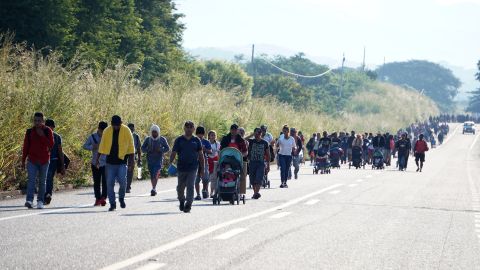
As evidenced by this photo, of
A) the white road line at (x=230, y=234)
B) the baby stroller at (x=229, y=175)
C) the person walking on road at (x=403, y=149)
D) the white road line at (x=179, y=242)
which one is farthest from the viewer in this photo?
the person walking on road at (x=403, y=149)

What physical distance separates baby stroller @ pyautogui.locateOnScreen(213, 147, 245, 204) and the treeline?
1480 centimetres

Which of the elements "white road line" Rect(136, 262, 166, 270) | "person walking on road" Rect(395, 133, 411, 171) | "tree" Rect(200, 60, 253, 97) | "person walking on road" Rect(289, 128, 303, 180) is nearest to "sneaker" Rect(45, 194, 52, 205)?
"white road line" Rect(136, 262, 166, 270)

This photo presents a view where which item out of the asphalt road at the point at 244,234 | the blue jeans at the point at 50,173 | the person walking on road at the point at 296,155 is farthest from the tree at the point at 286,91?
the blue jeans at the point at 50,173

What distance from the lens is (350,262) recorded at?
11.1 metres

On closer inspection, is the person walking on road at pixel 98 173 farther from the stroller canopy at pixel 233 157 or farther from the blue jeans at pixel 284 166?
the blue jeans at pixel 284 166

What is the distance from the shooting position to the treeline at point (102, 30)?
46.5 m

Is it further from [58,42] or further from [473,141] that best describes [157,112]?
[473,141]

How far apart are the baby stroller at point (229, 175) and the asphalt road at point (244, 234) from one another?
37 centimetres

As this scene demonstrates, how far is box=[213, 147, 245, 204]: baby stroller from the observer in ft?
64.5

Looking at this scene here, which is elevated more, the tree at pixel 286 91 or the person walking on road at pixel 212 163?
the tree at pixel 286 91

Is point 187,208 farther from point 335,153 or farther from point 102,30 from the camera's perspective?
point 102,30

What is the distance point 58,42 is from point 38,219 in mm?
33040

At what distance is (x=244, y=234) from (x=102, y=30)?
42.4 metres

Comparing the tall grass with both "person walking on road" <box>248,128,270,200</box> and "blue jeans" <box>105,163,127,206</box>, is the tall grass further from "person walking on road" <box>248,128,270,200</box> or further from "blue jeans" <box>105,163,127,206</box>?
"person walking on road" <box>248,128,270,200</box>
